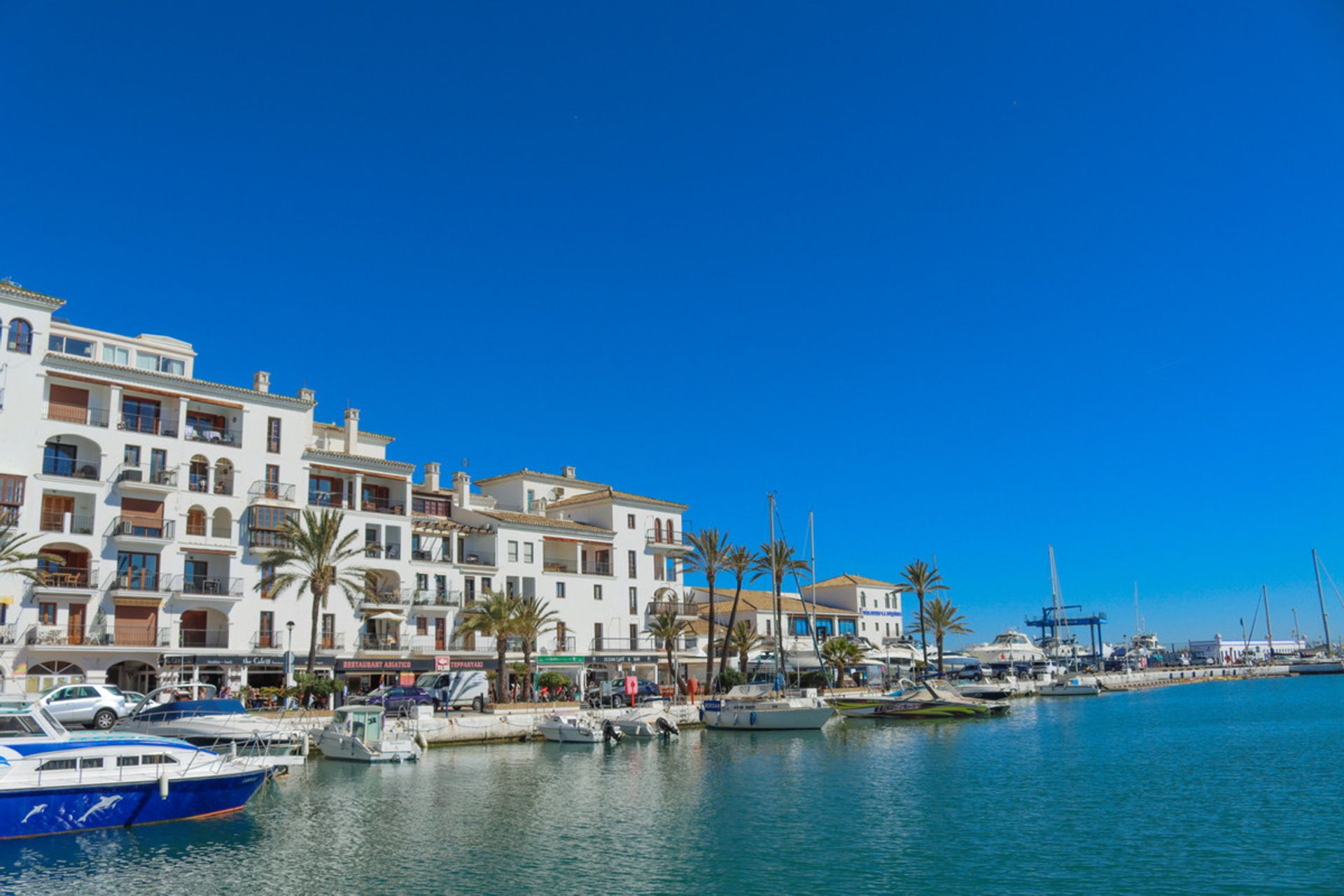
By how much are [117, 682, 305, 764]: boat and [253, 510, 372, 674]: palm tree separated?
13.8 metres

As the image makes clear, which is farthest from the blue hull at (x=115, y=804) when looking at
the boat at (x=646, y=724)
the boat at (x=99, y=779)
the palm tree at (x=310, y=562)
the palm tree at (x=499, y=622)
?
the palm tree at (x=499, y=622)

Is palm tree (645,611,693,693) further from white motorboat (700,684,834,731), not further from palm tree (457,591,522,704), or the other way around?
palm tree (457,591,522,704)

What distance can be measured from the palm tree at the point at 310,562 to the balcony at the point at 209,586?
135 centimetres

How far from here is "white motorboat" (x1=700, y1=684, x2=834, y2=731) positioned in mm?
64812

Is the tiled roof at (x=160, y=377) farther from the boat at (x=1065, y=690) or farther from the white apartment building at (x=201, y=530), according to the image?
the boat at (x=1065, y=690)

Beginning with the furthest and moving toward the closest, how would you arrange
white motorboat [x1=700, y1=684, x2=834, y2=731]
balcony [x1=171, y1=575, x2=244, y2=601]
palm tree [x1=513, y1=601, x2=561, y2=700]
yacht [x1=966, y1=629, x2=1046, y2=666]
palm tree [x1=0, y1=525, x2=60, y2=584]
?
yacht [x1=966, y1=629, x2=1046, y2=666]
palm tree [x1=513, y1=601, x2=561, y2=700]
white motorboat [x1=700, y1=684, x2=834, y2=731]
balcony [x1=171, y1=575, x2=244, y2=601]
palm tree [x1=0, y1=525, x2=60, y2=584]

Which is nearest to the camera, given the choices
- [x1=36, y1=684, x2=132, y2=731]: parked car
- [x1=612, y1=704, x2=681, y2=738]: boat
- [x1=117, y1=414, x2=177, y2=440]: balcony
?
[x1=36, y1=684, x2=132, y2=731]: parked car

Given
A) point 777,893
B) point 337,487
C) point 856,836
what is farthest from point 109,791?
point 337,487

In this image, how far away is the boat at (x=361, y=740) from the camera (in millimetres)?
45781

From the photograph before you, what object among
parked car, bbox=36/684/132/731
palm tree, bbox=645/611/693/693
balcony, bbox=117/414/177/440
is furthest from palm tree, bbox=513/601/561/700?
parked car, bbox=36/684/132/731

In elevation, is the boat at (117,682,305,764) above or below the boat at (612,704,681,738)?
above

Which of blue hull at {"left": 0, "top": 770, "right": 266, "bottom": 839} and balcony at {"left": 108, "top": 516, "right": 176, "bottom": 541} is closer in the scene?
blue hull at {"left": 0, "top": 770, "right": 266, "bottom": 839}

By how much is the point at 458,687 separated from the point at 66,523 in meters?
22.8

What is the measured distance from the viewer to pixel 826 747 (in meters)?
55.3
